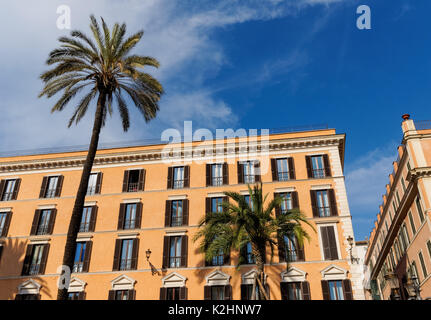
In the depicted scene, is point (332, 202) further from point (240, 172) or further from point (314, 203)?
point (240, 172)

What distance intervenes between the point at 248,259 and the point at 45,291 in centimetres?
1535

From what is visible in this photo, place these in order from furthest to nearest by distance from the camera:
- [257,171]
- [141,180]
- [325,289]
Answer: [141,180] < [257,171] < [325,289]

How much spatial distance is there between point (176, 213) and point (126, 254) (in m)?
4.88

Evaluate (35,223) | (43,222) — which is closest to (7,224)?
(35,223)

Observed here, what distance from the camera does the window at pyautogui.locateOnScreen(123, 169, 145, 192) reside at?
103 feet

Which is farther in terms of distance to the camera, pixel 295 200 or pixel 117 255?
pixel 295 200

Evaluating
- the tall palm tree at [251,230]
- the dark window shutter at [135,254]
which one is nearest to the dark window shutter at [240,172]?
the tall palm tree at [251,230]

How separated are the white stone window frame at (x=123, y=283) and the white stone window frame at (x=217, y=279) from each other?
18.2ft

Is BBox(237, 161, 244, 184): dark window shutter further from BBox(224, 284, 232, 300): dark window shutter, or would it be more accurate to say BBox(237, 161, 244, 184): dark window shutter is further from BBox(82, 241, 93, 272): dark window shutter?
BBox(82, 241, 93, 272): dark window shutter

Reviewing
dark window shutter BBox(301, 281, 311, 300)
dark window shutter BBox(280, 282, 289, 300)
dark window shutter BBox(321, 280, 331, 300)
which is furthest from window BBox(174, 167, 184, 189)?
dark window shutter BBox(321, 280, 331, 300)

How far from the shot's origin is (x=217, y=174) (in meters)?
30.9

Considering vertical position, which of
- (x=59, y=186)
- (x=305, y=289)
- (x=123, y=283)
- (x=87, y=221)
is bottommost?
(x=305, y=289)

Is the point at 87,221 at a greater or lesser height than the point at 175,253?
greater
